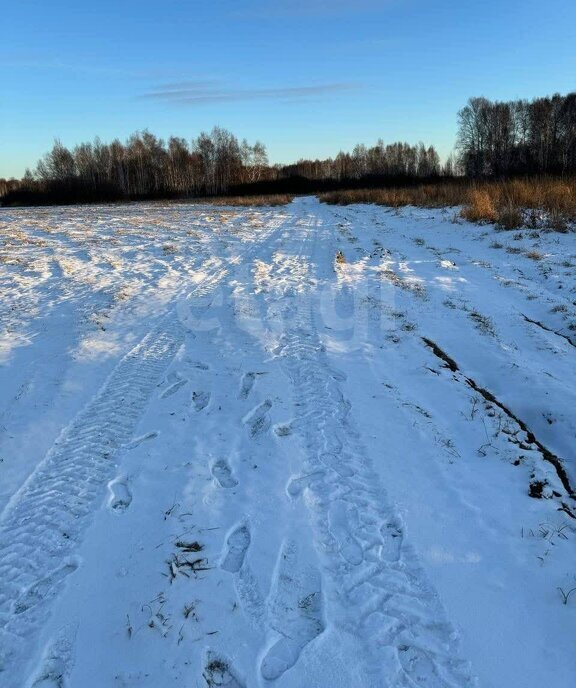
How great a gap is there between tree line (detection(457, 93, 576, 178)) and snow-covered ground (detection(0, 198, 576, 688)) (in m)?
49.1

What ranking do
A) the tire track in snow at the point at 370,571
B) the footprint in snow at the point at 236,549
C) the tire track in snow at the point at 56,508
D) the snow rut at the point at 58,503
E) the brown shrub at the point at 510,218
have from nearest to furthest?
1. the tire track in snow at the point at 370,571
2. the tire track in snow at the point at 56,508
3. the snow rut at the point at 58,503
4. the footprint in snow at the point at 236,549
5. the brown shrub at the point at 510,218

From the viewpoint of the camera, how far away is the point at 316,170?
8700 centimetres

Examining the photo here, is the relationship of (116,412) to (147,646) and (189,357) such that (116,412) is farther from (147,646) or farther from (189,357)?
(147,646)

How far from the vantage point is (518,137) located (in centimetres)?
5453

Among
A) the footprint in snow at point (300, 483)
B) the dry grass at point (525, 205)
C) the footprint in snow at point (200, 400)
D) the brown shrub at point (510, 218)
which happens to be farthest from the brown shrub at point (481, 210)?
the footprint in snow at point (300, 483)

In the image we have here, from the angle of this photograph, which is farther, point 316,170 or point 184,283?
point 316,170

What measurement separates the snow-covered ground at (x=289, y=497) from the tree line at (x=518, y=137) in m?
49.1

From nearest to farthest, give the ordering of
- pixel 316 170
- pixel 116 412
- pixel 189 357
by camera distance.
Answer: pixel 116 412
pixel 189 357
pixel 316 170

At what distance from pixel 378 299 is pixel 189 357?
12.4 ft

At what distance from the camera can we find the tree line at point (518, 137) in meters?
47.9

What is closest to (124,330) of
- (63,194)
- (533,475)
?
(533,475)

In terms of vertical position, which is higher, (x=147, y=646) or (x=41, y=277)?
(x=41, y=277)

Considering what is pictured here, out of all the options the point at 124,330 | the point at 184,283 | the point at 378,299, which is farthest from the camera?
the point at 184,283

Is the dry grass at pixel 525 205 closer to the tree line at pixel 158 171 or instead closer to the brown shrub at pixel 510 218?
the brown shrub at pixel 510 218
